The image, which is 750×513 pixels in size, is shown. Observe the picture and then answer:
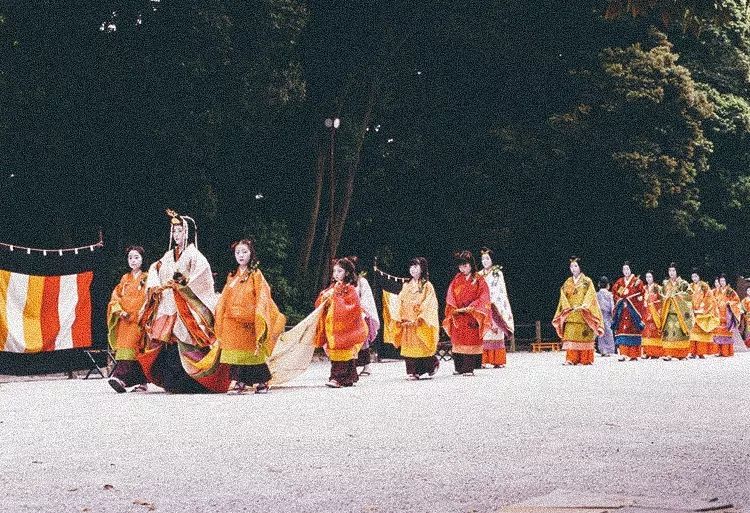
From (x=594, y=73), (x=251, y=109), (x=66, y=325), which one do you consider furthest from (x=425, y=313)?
(x=594, y=73)

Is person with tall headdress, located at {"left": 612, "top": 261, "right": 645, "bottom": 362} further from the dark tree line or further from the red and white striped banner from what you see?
the red and white striped banner

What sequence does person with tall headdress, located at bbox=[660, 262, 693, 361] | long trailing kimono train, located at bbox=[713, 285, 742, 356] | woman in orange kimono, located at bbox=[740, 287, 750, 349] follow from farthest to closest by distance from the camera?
woman in orange kimono, located at bbox=[740, 287, 750, 349], long trailing kimono train, located at bbox=[713, 285, 742, 356], person with tall headdress, located at bbox=[660, 262, 693, 361]

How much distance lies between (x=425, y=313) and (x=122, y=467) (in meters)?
10.7

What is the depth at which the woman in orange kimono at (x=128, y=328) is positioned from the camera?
15227 mm

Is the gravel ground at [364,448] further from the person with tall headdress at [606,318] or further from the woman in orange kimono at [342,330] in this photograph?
the person with tall headdress at [606,318]

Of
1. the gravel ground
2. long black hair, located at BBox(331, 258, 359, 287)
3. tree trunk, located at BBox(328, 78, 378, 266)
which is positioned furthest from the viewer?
tree trunk, located at BBox(328, 78, 378, 266)

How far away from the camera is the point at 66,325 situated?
18.7m

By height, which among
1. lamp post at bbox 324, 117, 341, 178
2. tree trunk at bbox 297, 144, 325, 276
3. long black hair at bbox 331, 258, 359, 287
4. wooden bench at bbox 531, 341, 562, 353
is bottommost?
wooden bench at bbox 531, 341, 562, 353

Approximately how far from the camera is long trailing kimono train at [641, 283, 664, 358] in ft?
86.2

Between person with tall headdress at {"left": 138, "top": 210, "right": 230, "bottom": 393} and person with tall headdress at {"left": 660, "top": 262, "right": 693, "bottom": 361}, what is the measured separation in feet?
45.2

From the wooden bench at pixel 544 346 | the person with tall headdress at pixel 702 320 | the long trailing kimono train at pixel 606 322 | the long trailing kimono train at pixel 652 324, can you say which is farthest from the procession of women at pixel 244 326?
the wooden bench at pixel 544 346

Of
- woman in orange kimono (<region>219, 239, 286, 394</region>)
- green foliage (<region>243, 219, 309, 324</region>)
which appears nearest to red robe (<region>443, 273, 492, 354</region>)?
Answer: woman in orange kimono (<region>219, 239, 286, 394</region>)

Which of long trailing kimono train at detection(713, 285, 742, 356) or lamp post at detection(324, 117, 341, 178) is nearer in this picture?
lamp post at detection(324, 117, 341, 178)

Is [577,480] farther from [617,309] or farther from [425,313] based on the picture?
[617,309]
